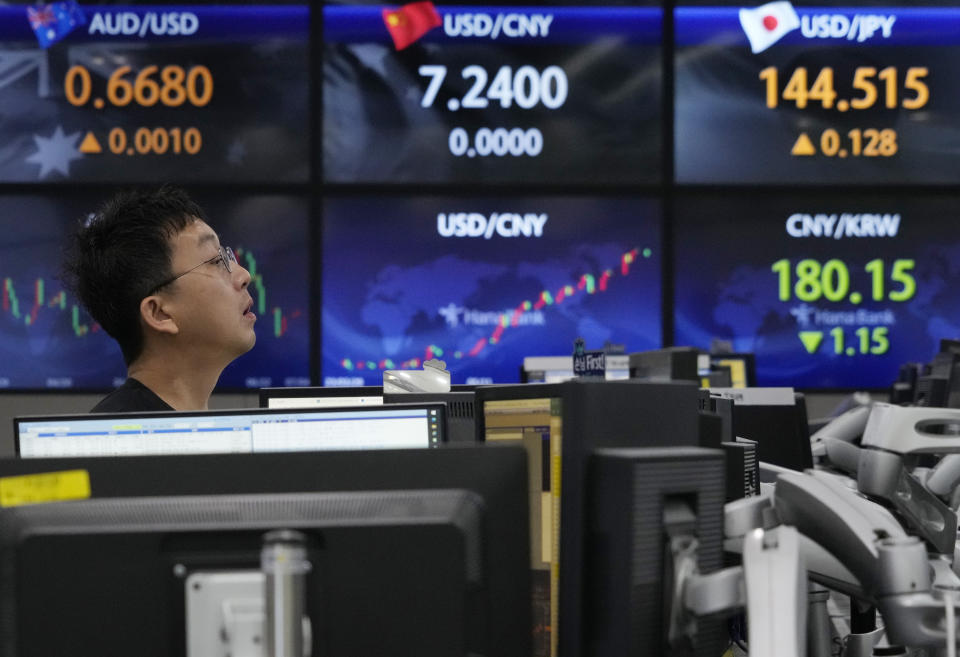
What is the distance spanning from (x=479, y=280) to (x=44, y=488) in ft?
14.6

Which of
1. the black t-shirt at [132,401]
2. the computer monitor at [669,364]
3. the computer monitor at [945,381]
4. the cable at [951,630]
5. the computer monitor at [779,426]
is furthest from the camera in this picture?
the computer monitor at [945,381]

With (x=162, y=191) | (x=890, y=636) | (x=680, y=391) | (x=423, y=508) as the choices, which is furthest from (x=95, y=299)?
(x=890, y=636)

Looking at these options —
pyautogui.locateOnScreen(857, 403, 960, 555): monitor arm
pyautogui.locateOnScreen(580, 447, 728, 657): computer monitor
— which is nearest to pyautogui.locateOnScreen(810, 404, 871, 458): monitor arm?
pyautogui.locateOnScreen(857, 403, 960, 555): monitor arm

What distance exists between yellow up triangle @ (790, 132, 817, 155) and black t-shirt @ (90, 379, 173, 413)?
13.1 ft

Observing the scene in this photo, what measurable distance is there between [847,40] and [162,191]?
4.14 meters

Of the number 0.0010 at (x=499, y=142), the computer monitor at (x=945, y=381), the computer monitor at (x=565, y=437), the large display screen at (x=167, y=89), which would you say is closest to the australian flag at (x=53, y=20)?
the large display screen at (x=167, y=89)

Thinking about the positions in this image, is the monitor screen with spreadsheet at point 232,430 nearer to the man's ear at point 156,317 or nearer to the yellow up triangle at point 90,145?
the man's ear at point 156,317

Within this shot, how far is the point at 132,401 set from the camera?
2.18 meters

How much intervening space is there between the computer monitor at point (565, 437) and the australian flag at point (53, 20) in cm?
442

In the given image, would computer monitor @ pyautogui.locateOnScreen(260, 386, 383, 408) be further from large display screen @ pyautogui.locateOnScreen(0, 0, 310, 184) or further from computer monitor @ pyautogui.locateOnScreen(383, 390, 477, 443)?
large display screen @ pyautogui.locateOnScreen(0, 0, 310, 184)

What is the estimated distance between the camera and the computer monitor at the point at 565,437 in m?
1.20

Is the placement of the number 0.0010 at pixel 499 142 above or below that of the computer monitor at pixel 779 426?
above

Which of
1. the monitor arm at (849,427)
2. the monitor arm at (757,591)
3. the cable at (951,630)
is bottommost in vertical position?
the cable at (951,630)

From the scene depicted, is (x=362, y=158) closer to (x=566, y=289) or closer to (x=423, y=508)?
(x=566, y=289)
